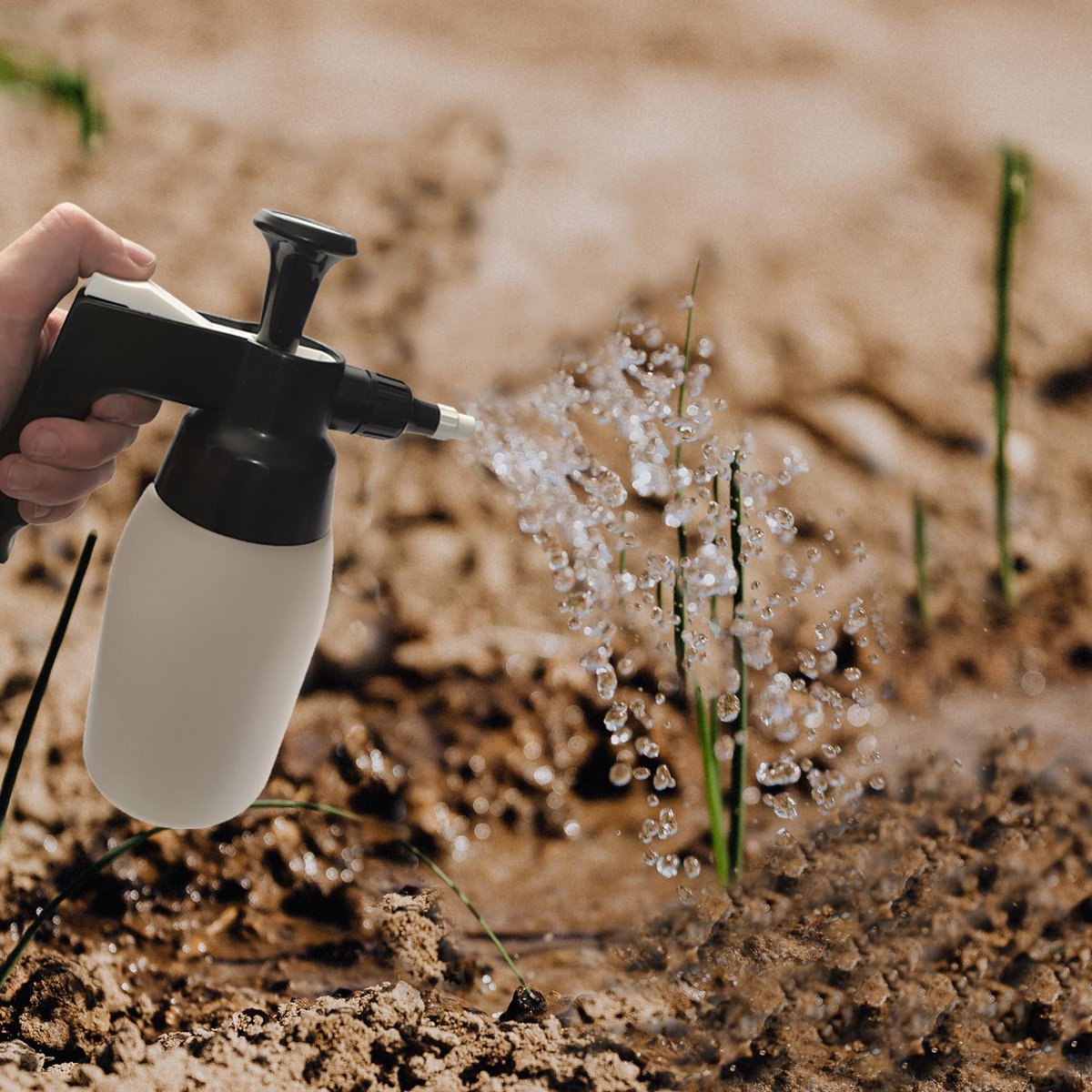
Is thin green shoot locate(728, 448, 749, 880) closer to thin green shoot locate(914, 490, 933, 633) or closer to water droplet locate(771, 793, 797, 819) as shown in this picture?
water droplet locate(771, 793, 797, 819)

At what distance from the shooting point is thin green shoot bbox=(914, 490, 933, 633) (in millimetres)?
1115

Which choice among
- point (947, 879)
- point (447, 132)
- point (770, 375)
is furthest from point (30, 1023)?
point (447, 132)

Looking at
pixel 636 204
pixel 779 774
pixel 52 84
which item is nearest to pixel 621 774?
pixel 779 774

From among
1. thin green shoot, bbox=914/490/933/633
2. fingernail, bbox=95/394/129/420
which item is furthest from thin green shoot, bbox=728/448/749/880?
fingernail, bbox=95/394/129/420

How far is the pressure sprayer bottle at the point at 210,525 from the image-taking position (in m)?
0.49

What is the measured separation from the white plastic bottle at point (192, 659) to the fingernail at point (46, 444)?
8 centimetres

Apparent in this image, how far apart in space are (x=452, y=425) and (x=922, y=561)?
0.74 meters

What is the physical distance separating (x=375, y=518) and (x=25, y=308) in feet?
2.23

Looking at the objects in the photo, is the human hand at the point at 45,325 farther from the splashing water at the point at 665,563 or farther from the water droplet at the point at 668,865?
the water droplet at the point at 668,865

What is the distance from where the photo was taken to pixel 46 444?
0.56 metres

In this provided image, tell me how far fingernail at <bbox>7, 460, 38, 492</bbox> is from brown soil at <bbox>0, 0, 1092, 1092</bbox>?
452 millimetres

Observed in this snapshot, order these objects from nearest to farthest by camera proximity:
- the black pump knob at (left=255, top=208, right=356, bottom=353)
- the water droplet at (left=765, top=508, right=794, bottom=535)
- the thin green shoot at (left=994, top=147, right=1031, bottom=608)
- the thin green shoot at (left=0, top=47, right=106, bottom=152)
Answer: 1. the black pump knob at (left=255, top=208, right=356, bottom=353)
2. the thin green shoot at (left=994, top=147, right=1031, bottom=608)
3. the water droplet at (left=765, top=508, right=794, bottom=535)
4. the thin green shoot at (left=0, top=47, right=106, bottom=152)

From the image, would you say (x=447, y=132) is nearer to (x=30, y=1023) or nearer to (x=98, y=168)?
(x=98, y=168)

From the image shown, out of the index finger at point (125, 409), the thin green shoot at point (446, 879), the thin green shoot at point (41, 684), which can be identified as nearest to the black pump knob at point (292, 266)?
the index finger at point (125, 409)
